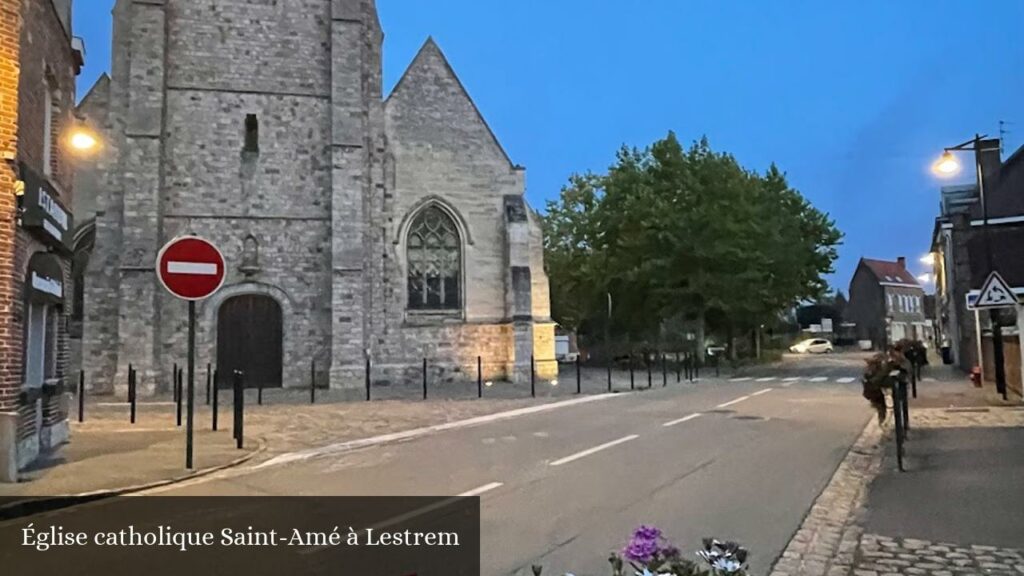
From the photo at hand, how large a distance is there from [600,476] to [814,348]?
195 ft

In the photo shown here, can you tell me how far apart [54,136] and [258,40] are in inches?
562

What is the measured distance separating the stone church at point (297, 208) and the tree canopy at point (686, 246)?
33.4 ft

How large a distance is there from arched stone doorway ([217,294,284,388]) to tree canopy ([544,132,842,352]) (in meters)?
17.2

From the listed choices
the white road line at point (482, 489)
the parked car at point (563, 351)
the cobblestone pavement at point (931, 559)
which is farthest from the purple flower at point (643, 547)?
the parked car at point (563, 351)

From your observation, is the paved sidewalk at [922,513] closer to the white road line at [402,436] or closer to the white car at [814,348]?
the white road line at [402,436]

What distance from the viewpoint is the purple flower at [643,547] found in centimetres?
276

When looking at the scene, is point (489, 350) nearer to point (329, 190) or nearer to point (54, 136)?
point (329, 190)

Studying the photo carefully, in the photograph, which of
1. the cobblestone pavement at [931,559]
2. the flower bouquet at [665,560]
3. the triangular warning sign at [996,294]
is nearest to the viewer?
the flower bouquet at [665,560]

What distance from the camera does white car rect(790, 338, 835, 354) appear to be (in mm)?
63062

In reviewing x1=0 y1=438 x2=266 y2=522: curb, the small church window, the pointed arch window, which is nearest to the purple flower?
x1=0 y1=438 x2=266 y2=522: curb

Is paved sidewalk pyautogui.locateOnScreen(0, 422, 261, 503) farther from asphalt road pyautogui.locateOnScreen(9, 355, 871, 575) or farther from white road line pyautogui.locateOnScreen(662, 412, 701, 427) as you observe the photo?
white road line pyautogui.locateOnScreen(662, 412, 701, 427)

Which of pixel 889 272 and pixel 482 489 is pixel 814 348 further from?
pixel 482 489

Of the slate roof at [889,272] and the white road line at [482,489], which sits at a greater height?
the slate roof at [889,272]

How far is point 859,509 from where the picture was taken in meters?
6.97
